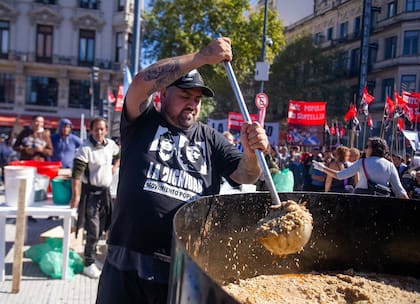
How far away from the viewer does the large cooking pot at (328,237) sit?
2014 mm

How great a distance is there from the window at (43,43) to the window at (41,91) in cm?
150

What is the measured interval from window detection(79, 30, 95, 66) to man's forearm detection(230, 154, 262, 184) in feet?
104

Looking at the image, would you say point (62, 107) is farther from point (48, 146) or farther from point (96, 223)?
point (96, 223)

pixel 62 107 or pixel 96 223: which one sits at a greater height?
pixel 62 107

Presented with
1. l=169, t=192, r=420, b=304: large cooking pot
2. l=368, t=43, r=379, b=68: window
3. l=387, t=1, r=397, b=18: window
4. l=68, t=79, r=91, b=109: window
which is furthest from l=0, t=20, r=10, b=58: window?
l=169, t=192, r=420, b=304: large cooking pot

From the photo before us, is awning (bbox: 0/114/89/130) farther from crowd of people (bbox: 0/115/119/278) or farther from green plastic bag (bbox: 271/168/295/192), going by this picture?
crowd of people (bbox: 0/115/119/278)

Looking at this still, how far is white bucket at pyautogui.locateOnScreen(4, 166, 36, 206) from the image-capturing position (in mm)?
4305

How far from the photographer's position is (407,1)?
18.6m

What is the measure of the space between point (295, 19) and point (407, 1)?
18.1 meters

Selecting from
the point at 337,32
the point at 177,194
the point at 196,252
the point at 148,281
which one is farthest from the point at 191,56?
the point at 337,32

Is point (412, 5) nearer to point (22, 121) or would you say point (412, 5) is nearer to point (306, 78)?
point (306, 78)

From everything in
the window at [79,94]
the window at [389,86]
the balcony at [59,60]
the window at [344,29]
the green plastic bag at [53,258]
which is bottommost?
the green plastic bag at [53,258]

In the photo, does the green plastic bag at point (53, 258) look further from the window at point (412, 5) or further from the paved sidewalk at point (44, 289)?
the window at point (412, 5)

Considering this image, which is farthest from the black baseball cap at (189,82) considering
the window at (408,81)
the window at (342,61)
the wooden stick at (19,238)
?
the window at (342,61)
